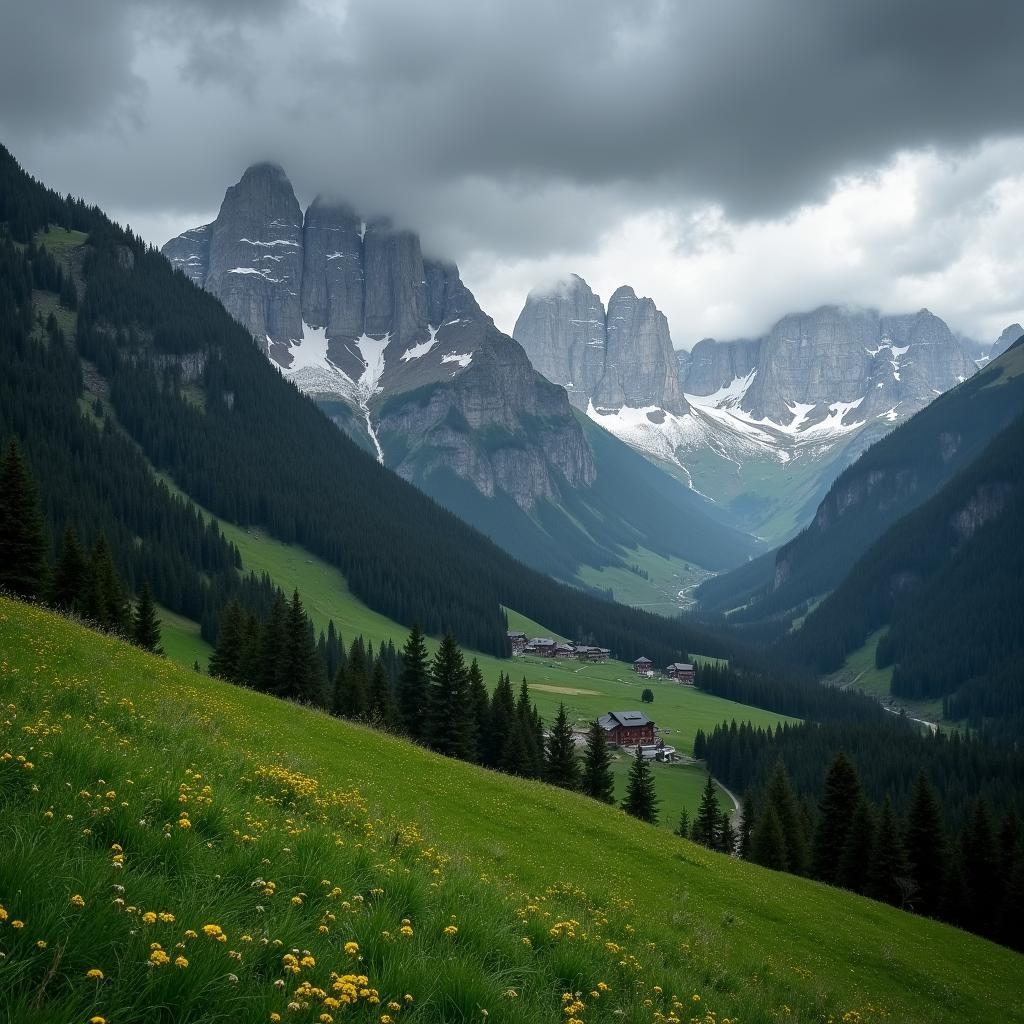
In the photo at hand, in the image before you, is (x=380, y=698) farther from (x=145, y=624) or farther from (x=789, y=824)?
(x=789, y=824)

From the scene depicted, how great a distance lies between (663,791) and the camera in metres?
101

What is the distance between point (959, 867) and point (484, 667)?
12382 cm

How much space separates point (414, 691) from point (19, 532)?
3236 cm

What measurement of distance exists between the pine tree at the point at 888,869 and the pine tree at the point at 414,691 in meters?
35.1

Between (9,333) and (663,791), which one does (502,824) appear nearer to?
(663,791)

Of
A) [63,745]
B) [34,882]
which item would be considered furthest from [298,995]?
[63,745]

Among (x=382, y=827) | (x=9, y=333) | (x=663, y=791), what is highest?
(x=9, y=333)

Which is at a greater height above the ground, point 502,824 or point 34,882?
point 34,882

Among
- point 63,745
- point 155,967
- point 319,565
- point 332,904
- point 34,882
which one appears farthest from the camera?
point 319,565

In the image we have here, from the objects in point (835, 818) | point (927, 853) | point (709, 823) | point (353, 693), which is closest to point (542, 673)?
point (709, 823)

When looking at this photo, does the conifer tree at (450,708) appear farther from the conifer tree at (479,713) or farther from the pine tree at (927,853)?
the pine tree at (927,853)

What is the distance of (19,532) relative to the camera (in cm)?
5494

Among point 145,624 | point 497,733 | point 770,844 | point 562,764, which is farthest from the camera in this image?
point 497,733

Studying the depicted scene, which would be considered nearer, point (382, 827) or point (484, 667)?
point (382, 827)
